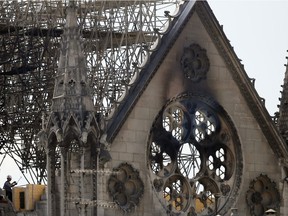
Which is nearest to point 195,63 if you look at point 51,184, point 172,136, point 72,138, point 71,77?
point 172,136

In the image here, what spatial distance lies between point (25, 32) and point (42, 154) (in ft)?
17.6

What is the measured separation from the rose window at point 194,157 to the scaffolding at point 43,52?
47.6 feet

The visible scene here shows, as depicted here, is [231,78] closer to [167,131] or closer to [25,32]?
[167,131]

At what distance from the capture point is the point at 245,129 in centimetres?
6975

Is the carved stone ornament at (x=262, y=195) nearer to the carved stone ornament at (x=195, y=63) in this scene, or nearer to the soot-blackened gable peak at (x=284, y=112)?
the soot-blackened gable peak at (x=284, y=112)

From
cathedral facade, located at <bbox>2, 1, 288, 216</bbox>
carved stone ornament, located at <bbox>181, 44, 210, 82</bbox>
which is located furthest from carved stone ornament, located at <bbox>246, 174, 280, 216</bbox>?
carved stone ornament, located at <bbox>181, 44, 210, 82</bbox>

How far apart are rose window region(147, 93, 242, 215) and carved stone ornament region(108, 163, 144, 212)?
780 mm

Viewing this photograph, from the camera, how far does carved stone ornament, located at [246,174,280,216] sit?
228 ft

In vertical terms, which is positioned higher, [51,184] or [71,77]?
[71,77]

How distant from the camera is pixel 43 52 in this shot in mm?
85000

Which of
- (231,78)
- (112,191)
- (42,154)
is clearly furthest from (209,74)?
(42,154)

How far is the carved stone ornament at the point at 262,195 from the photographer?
2741 inches

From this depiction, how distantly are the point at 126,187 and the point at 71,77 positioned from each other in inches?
166

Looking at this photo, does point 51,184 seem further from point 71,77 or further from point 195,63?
point 195,63
